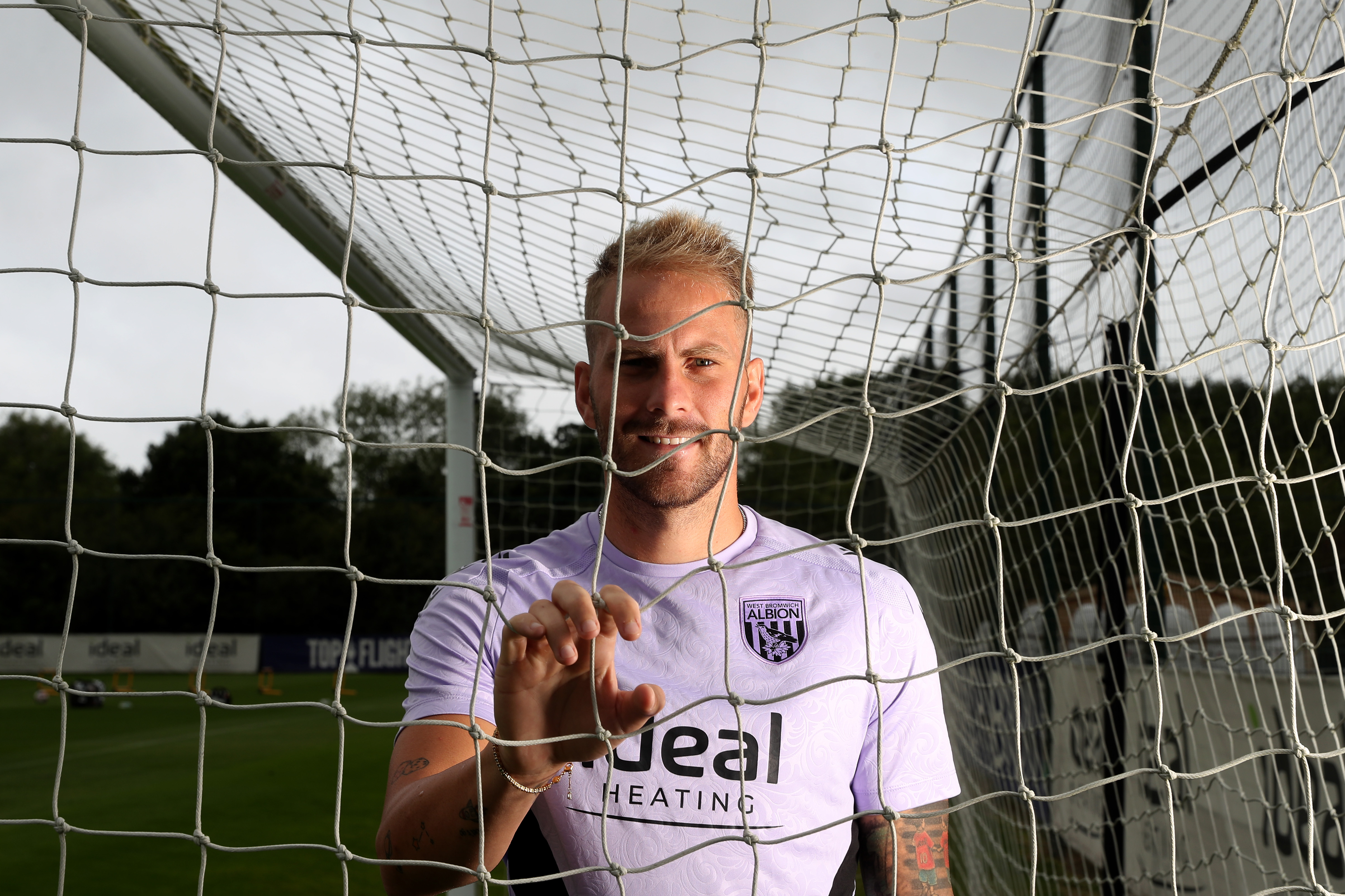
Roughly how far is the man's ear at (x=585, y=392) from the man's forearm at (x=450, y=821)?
0.55 m

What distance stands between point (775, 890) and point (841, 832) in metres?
0.13

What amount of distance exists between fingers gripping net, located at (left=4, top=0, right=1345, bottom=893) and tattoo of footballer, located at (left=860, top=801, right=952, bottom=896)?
0.65 feet

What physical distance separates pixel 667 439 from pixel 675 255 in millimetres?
284

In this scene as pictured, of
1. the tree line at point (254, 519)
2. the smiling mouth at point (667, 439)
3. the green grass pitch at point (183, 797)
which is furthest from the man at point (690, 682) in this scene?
the tree line at point (254, 519)

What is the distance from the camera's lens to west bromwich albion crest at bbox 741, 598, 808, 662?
1.27 metres

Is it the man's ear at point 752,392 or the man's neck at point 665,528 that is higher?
the man's ear at point 752,392

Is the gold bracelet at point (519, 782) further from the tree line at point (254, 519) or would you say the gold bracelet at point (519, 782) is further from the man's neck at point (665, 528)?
the tree line at point (254, 519)

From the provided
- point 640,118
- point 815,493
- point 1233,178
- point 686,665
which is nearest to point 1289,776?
point 1233,178

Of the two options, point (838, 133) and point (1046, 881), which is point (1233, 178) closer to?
point (838, 133)

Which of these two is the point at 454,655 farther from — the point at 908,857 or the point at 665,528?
the point at 908,857

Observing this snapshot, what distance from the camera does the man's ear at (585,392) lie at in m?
1.39

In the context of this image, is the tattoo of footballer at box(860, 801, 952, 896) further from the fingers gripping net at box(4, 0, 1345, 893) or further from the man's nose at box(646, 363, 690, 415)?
the man's nose at box(646, 363, 690, 415)

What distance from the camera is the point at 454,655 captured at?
122cm

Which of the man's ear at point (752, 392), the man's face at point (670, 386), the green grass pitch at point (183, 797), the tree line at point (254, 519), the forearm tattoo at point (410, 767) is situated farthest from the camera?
the tree line at point (254, 519)
